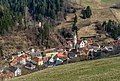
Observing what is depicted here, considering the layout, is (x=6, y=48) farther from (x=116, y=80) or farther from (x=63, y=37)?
(x=116, y=80)

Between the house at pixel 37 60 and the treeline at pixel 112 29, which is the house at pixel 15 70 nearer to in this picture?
the house at pixel 37 60

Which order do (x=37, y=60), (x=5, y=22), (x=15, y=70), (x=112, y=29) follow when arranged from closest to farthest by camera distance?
(x=15, y=70)
(x=37, y=60)
(x=5, y=22)
(x=112, y=29)

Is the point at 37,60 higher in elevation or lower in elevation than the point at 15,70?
lower

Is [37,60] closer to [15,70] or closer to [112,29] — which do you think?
[15,70]

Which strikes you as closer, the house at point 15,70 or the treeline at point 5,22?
the house at point 15,70

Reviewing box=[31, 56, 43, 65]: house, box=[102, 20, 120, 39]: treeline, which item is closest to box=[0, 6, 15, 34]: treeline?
box=[31, 56, 43, 65]: house

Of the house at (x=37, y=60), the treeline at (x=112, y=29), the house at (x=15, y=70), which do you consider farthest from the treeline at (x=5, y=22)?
the treeline at (x=112, y=29)

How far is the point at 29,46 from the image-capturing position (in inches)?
5837

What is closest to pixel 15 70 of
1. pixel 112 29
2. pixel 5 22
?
pixel 5 22

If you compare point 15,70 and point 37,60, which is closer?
point 15,70

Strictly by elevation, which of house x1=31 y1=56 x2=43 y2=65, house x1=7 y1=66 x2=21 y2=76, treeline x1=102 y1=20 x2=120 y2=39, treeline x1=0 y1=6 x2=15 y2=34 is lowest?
treeline x1=102 y1=20 x2=120 y2=39

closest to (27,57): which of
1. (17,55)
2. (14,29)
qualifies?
(17,55)

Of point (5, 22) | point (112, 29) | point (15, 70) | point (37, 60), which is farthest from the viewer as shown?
point (112, 29)

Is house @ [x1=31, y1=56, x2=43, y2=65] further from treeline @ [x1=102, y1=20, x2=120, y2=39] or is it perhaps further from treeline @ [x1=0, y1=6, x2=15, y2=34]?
treeline @ [x1=102, y1=20, x2=120, y2=39]
